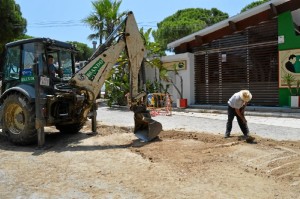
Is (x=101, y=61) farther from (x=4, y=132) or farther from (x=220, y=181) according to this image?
(x=220, y=181)

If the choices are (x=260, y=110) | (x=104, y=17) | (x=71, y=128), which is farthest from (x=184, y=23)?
(x=71, y=128)

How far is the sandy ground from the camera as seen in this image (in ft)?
16.1

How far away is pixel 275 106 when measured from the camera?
15070mm

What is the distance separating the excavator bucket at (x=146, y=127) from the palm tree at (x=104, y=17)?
44.3 feet

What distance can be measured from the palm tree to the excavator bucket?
13495 mm

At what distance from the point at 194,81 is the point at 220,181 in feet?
44.4

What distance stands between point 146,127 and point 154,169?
2.82m

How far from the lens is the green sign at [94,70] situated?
848 centimetres

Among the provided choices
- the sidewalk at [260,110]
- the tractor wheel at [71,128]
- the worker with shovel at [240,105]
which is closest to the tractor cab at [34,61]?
the tractor wheel at [71,128]

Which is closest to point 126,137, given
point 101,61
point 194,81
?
point 101,61

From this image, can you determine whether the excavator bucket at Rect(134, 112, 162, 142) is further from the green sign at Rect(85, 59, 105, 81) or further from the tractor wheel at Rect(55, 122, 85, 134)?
the tractor wheel at Rect(55, 122, 85, 134)

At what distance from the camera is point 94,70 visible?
8484 mm

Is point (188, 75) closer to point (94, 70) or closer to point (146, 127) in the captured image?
point (146, 127)

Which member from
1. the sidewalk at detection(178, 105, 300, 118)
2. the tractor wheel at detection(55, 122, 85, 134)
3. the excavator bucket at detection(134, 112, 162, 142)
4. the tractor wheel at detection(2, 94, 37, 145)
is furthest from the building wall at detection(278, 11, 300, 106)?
the tractor wheel at detection(2, 94, 37, 145)
